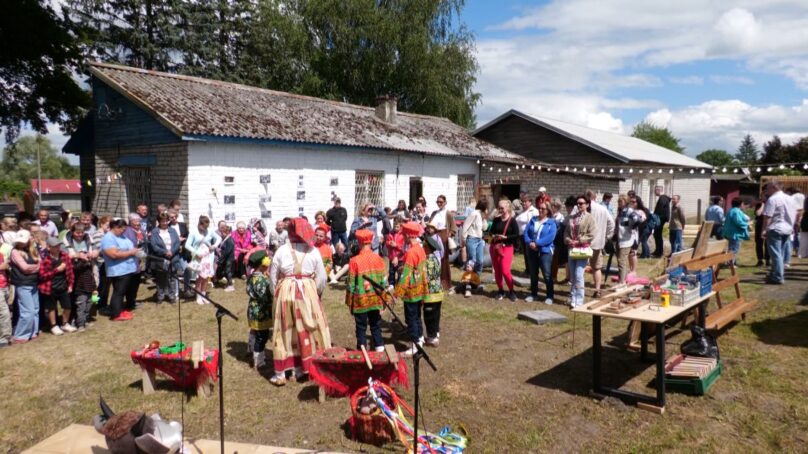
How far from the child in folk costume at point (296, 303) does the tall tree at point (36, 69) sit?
15.0 metres

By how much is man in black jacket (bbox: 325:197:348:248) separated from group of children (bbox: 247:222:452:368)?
4931mm

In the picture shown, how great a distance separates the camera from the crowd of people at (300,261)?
19.5ft

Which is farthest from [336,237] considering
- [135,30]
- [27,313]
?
[135,30]

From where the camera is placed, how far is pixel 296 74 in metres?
30.0

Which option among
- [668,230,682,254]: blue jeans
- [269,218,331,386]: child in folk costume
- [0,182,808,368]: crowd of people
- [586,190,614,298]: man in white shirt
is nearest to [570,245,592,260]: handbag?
[0,182,808,368]: crowd of people

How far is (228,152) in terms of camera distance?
41.7ft

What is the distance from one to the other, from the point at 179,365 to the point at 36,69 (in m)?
16.5

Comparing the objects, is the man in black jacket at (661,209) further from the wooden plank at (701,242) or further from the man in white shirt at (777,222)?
the wooden plank at (701,242)

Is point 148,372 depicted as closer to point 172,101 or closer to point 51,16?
point 172,101

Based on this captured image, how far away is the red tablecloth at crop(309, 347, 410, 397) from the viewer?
16.9 feet

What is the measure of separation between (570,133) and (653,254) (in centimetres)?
896

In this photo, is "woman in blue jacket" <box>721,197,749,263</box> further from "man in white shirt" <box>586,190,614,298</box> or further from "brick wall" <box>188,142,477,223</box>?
"brick wall" <box>188,142,477,223</box>

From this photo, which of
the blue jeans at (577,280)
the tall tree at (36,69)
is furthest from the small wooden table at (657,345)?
the tall tree at (36,69)

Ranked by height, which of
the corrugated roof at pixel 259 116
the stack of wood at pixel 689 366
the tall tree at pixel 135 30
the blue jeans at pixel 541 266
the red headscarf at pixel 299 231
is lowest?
the stack of wood at pixel 689 366
